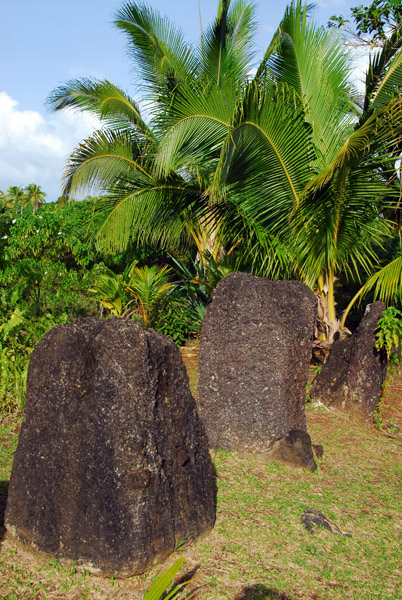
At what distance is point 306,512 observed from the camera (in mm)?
4164

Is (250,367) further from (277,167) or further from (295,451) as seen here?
(277,167)

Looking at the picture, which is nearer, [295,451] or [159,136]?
[295,451]

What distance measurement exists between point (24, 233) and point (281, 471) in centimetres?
658

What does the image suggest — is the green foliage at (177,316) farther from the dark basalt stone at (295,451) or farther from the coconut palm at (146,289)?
the dark basalt stone at (295,451)

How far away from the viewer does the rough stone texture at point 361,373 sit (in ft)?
21.7

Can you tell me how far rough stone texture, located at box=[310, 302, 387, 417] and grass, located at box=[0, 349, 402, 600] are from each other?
1.11 metres

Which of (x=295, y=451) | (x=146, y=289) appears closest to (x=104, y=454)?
(x=295, y=451)

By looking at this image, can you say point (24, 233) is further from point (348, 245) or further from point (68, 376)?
point (68, 376)

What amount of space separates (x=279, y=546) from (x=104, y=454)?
1352 mm

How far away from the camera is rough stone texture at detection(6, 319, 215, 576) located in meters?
3.15

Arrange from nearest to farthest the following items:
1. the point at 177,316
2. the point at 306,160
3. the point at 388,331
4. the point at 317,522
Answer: the point at 317,522
the point at 388,331
the point at 306,160
the point at 177,316

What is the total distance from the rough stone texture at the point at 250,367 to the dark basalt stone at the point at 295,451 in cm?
6

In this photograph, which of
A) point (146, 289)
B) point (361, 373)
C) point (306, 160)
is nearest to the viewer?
point (361, 373)

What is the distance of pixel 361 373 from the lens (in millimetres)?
6652
